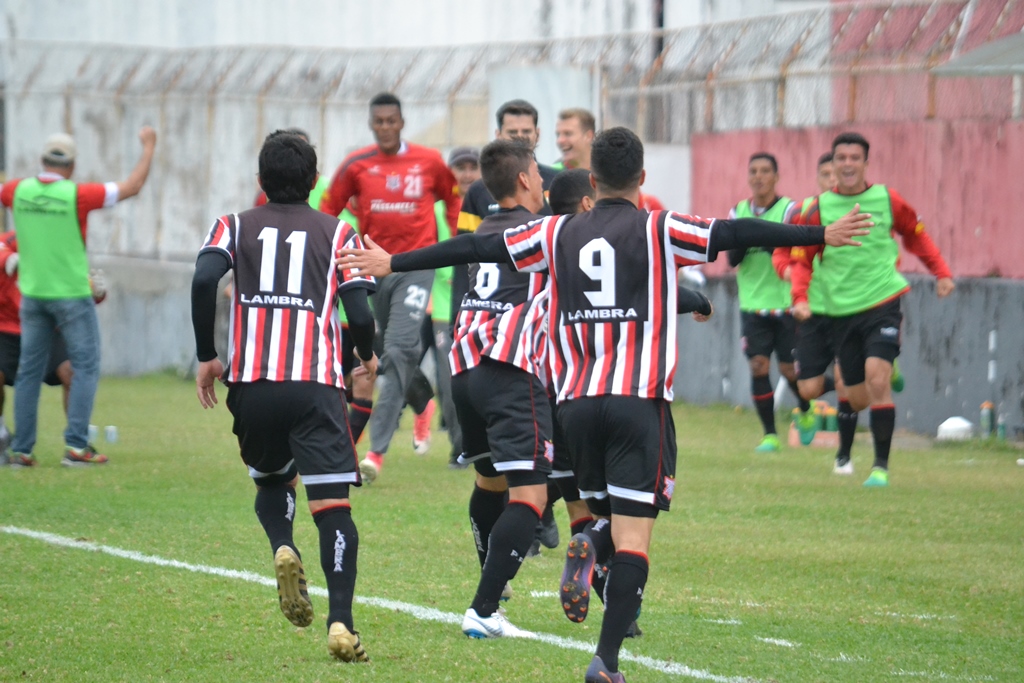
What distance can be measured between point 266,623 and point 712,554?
8.91 ft

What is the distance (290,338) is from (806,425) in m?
8.37

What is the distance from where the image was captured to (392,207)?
10.8 meters

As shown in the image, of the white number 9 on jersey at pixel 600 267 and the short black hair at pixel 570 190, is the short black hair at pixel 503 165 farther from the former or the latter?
the white number 9 on jersey at pixel 600 267

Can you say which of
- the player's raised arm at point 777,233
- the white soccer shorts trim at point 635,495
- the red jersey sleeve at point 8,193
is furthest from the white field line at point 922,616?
the red jersey sleeve at point 8,193

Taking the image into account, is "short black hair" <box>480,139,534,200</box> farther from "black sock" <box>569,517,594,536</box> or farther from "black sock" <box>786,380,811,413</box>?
"black sock" <box>786,380,811,413</box>

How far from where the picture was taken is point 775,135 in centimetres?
1656

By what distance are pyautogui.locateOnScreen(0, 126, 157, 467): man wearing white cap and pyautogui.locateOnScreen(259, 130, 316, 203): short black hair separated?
5.53 metres

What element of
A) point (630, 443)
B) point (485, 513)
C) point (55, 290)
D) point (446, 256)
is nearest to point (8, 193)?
point (55, 290)

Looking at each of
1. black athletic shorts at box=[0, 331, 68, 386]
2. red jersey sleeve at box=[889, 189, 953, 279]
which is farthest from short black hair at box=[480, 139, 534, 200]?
black athletic shorts at box=[0, 331, 68, 386]

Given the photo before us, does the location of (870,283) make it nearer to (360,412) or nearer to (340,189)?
(360,412)

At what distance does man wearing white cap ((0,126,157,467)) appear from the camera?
1120cm

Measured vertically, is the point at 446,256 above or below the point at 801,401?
above

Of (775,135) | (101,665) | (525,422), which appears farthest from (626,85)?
(101,665)

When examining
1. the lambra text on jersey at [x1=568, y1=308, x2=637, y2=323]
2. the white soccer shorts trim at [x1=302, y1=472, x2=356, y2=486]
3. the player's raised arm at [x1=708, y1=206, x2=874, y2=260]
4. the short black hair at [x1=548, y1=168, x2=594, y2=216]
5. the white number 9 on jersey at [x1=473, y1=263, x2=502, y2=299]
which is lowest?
the white soccer shorts trim at [x1=302, y1=472, x2=356, y2=486]
